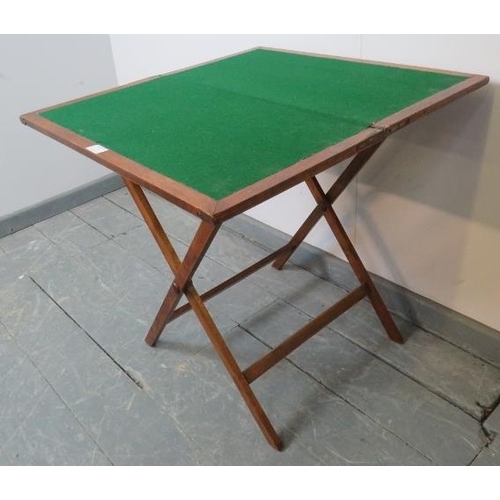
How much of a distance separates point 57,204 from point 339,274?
1.70 meters

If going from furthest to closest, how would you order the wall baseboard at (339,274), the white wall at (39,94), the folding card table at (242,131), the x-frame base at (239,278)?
the white wall at (39,94) → the wall baseboard at (339,274) → the x-frame base at (239,278) → the folding card table at (242,131)

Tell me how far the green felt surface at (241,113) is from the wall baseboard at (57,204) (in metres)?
1.40

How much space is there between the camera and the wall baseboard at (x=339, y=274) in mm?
1837

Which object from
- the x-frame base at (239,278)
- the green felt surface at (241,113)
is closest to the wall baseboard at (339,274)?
the x-frame base at (239,278)

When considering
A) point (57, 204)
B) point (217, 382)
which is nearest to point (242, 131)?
point (217, 382)

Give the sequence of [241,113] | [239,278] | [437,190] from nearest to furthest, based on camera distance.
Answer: [241,113]
[437,190]
[239,278]

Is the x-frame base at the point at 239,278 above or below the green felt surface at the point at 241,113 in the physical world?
below

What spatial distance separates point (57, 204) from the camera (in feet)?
9.82

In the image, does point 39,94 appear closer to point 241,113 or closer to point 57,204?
point 57,204

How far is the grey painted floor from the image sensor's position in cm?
159

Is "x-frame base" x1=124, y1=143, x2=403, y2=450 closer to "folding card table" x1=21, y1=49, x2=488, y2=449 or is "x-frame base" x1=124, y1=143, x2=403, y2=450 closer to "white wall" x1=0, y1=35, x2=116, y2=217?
"folding card table" x1=21, y1=49, x2=488, y2=449

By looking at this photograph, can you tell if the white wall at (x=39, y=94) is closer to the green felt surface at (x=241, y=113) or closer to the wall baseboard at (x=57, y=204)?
the wall baseboard at (x=57, y=204)

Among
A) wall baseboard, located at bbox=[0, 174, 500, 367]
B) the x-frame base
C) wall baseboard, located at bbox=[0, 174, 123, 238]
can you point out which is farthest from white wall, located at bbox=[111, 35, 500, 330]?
wall baseboard, located at bbox=[0, 174, 123, 238]
